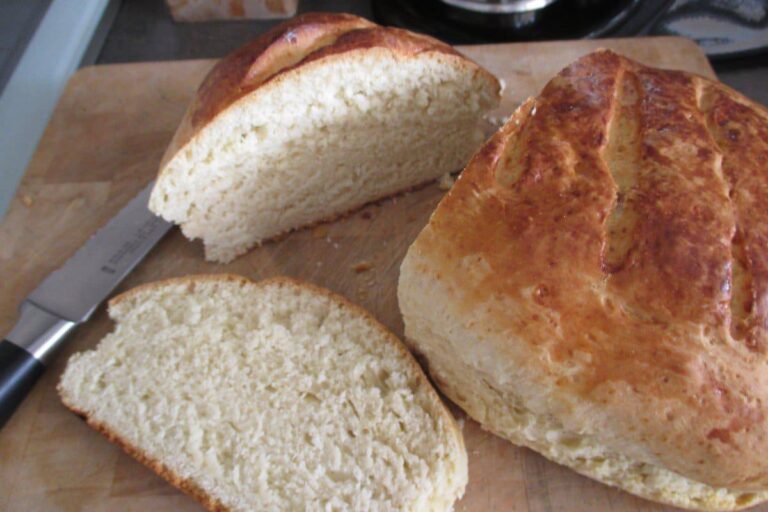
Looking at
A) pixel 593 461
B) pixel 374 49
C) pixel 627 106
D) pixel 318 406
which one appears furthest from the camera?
pixel 374 49

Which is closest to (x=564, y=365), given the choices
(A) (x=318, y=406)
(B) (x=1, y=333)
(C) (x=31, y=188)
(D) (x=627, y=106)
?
(A) (x=318, y=406)

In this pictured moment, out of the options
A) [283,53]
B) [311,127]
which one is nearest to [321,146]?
[311,127]

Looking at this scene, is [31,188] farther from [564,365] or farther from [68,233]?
[564,365]

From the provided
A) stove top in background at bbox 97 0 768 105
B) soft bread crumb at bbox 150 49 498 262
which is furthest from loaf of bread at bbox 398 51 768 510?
stove top in background at bbox 97 0 768 105

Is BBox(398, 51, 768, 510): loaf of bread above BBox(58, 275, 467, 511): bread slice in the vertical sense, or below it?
above

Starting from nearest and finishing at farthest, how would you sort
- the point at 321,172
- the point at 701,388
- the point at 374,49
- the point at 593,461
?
the point at 701,388
the point at 593,461
the point at 374,49
the point at 321,172

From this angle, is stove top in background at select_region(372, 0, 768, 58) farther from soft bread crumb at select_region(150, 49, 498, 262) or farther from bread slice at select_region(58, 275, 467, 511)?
bread slice at select_region(58, 275, 467, 511)

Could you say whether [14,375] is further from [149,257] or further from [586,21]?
[586,21]
